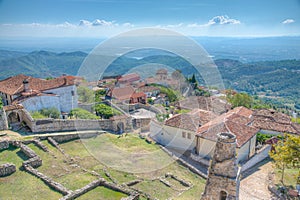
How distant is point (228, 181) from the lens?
8.38m

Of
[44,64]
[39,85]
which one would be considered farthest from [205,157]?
[44,64]

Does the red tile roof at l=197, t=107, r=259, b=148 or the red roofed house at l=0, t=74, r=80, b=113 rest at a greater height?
the red roofed house at l=0, t=74, r=80, b=113

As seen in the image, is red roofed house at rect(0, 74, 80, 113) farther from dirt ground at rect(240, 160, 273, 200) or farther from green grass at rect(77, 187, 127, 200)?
dirt ground at rect(240, 160, 273, 200)

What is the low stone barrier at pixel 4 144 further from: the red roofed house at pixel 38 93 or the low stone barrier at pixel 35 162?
the red roofed house at pixel 38 93

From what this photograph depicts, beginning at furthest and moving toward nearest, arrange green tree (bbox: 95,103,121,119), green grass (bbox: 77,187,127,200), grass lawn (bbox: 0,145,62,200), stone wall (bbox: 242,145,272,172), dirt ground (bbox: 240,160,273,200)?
green tree (bbox: 95,103,121,119), stone wall (bbox: 242,145,272,172), dirt ground (bbox: 240,160,273,200), green grass (bbox: 77,187,127,200), grass lawn (bbox: 0,145,62,200)

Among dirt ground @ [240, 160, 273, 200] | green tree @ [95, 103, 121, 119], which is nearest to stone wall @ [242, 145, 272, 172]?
dirt ground @ [240, 160, 273, 200]

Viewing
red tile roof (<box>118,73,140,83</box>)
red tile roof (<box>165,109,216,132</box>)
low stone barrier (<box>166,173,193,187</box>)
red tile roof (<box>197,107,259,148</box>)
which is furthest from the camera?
red tile roof (<box>118,73,140,83</box>)

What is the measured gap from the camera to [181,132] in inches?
802

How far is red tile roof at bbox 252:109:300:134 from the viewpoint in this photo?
2292 cm

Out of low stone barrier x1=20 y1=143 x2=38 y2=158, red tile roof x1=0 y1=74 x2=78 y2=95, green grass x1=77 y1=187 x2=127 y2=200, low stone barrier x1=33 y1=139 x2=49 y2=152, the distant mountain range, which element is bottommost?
the distant mountain range

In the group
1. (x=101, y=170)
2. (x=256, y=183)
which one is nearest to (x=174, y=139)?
(x=256, y=183)

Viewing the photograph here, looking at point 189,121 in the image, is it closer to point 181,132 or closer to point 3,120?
point 181,132

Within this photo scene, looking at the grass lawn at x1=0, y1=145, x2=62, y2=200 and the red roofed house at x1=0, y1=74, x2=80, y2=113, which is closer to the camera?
the grass lawn at x1=0, y1=145, x2=62, y2=200

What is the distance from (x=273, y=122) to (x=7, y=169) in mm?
23613
